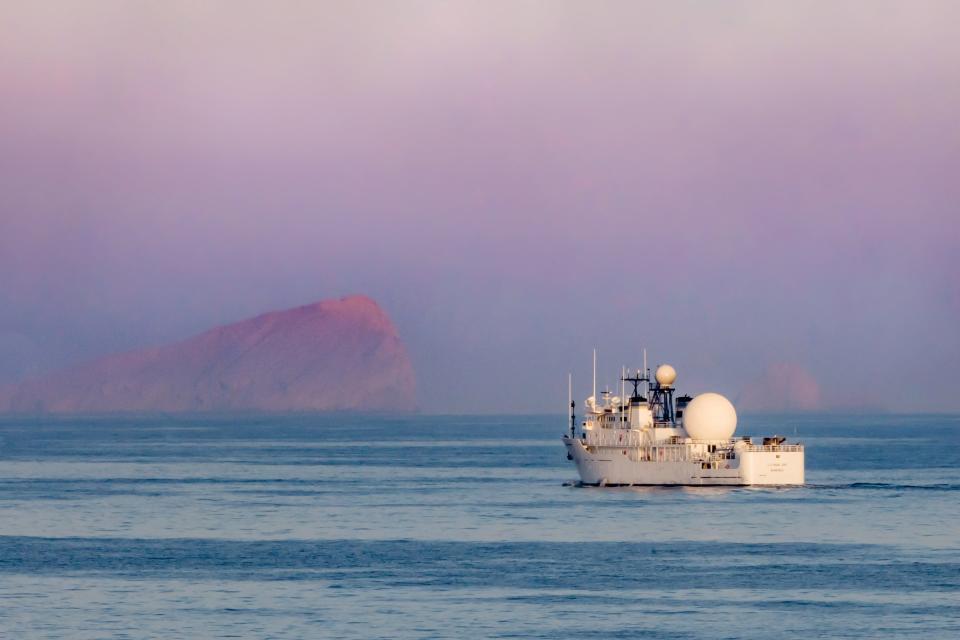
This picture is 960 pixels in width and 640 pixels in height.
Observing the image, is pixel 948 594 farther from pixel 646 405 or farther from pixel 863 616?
pixel 646 405

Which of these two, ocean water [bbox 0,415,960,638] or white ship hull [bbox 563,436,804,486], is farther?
white ship hull [bbox 563,436,804,486]

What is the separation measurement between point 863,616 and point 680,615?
6.38 metres

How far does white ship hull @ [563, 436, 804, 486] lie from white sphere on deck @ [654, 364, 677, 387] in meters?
10.1

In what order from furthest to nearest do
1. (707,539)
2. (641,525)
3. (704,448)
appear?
(704,448)
(641,525)
(707,539)

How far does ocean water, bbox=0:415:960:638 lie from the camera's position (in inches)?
2324

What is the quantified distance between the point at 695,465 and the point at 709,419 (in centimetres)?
376

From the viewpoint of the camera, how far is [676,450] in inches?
4678

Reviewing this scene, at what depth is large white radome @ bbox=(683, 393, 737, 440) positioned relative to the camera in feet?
391

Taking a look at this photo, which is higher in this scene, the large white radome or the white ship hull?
the large white radome

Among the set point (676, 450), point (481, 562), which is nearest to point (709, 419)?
point (676, 450)

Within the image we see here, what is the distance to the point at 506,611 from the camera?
61438 mm

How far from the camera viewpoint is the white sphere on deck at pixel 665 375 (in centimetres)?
12900

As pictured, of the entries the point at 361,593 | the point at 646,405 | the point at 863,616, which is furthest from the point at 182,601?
the point at 646,405

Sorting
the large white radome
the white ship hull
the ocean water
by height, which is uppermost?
the large white radome
